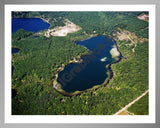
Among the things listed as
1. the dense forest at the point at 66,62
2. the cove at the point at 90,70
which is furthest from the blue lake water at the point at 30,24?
the cove at the point at 90,70

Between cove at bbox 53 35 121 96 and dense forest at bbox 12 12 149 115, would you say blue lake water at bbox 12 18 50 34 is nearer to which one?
dense forest at bbox 12 12 149 115

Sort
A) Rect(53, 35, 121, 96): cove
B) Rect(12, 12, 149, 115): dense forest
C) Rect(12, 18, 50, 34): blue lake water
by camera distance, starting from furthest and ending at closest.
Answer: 1. Rect(12, 18, 50, 34): blue lake water
2. Rect(53, 35, 121, 96): cove
3. Rect(12, 12, 149, 115): dense forest

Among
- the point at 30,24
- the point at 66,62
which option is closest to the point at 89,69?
the point at 66,62

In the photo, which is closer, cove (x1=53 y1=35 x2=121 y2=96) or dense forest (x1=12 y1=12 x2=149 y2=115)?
dense forest (x1=12 y1=12 x2=149 y2=115)

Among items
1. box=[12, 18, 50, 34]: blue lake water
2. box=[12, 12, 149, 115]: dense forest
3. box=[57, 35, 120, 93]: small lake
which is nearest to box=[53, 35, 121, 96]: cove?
box=[57, 35, 120, 93]: small lake

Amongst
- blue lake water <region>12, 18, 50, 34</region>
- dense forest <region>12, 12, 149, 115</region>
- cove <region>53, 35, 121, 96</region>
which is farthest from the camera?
blue lake water <region>12, 18, 50, 34</region>

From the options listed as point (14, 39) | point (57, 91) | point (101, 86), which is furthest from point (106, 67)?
point (14, 39)
